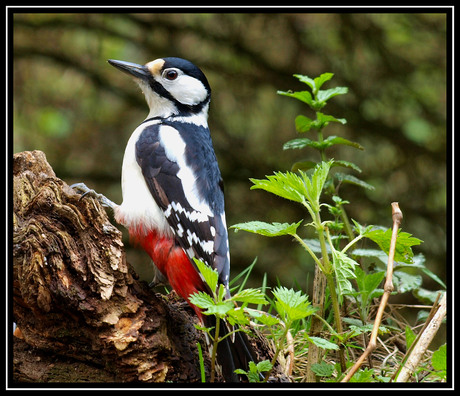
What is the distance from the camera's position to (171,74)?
2760 millimetres

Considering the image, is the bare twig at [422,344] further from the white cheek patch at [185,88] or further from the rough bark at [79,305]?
the white cheek patch at [185,88]

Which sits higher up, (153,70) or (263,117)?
(153,70)

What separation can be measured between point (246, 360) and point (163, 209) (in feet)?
2.26

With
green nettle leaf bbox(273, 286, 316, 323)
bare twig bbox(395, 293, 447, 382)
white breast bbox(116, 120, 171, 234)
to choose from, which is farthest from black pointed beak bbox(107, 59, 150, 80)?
bare twig bbox(395, 293, 447, 382)

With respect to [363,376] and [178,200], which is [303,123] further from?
[363,376]

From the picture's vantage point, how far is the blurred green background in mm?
4004

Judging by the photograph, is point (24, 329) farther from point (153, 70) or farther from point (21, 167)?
point (153, 70)

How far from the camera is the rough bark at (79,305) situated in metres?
1.87

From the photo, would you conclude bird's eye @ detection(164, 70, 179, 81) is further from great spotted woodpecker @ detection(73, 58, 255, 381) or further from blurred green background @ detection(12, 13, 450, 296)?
blurred green background @ detection(12, 13, 450, 296)

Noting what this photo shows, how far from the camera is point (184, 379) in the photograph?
1935 millimetres

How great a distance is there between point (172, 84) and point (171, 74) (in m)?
0.05

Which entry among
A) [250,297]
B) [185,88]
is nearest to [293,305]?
[250,297]

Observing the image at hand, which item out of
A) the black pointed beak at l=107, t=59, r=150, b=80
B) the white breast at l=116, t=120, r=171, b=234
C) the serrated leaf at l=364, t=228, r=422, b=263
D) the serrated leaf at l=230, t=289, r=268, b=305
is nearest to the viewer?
the serrated leaf at l=230, t=289, r=268, b=305
